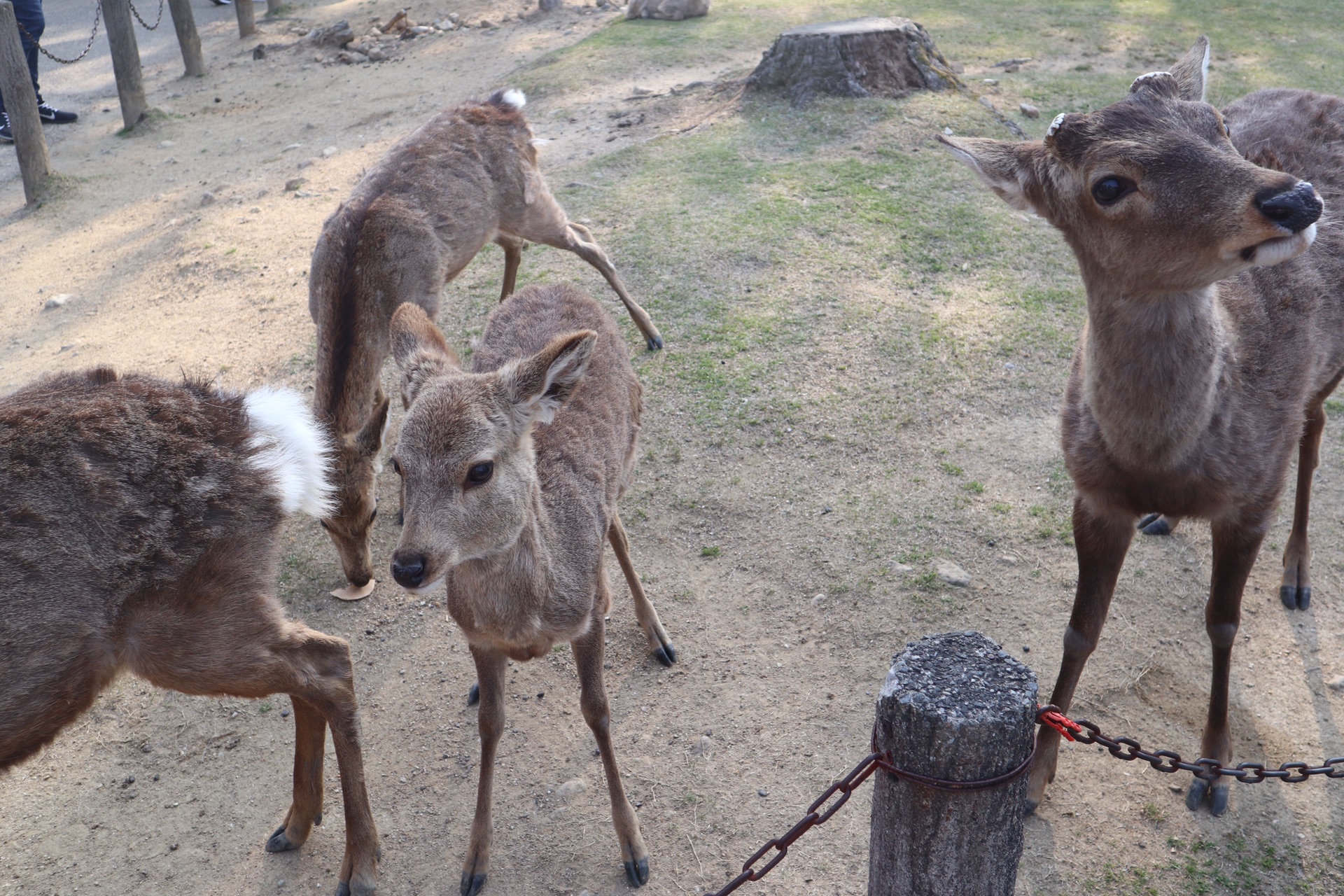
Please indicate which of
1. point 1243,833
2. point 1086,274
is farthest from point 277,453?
point 1243,833

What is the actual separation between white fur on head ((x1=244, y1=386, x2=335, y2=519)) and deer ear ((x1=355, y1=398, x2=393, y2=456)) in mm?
829

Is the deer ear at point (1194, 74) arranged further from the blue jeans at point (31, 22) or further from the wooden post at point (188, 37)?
the wooden post at point (188, 37)

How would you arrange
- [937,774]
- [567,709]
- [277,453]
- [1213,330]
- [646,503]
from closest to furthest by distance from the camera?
[937,774] < [1213,330] < [277,453] < [567,709] < [646,503]

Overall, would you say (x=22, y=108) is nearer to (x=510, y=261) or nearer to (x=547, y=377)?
(x=510, y=261)

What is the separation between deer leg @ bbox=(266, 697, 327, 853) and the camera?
343 centimetres

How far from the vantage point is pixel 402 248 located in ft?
17.2

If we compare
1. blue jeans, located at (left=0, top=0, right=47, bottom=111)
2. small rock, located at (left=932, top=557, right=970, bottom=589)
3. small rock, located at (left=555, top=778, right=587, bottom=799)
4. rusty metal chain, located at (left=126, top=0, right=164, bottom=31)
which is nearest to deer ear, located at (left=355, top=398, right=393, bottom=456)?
small rock, located at (left=555, top=778, right=587, bottom=799)

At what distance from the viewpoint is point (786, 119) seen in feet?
28.5

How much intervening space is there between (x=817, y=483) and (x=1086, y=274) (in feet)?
6.72

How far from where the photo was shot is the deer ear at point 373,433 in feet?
14.7

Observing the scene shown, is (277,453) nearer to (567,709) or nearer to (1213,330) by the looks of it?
(567,709)

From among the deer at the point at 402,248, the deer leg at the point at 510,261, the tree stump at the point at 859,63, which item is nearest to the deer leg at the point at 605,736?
the deer at the point at 402,248

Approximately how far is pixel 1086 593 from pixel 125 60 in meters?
11.0

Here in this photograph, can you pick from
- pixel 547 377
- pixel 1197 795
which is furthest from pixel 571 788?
pixel 1197 795
